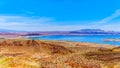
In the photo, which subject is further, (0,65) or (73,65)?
(73,65)

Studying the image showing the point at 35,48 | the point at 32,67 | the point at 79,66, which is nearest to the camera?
the point at 32,67

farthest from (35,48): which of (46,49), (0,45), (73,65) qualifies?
(73,65)

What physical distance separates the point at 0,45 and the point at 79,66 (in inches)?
1548

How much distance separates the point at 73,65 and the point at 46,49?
119ft

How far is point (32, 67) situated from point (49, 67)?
2.85 ft

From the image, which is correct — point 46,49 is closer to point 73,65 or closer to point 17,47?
point 17,47

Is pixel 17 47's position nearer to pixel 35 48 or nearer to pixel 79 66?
pixel 35 48

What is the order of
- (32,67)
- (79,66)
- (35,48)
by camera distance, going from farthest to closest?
(35,48) < (79,66) < (32,67)

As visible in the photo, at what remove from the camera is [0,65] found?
570 inches

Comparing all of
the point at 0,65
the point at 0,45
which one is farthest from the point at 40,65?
the point at 0,45

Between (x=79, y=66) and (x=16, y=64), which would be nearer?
(x=16, y=64)

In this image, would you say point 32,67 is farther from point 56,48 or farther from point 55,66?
point 56,48

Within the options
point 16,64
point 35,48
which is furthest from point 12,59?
point 35,48

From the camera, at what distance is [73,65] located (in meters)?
16.8
